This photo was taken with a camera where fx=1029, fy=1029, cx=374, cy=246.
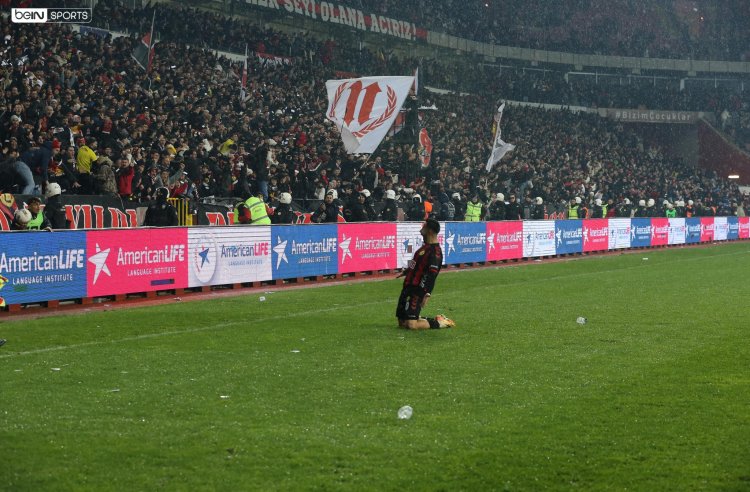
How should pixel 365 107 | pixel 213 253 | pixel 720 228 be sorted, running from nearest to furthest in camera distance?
pixel 213 253
pixel 365 107
pixel 720 228

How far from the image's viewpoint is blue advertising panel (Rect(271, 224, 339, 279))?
22.7 metres

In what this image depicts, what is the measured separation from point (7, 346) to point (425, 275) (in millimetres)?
5316

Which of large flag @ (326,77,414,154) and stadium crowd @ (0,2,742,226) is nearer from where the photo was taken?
stadium crowd @ (0,2,742,226)

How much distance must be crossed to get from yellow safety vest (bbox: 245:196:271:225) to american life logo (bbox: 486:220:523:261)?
1054 centimetres

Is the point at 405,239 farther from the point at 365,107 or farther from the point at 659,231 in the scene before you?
the point at 659,231

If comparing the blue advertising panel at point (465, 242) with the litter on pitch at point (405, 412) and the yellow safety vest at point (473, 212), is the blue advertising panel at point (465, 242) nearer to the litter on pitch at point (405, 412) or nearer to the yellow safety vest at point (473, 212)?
the yellow safety vest at point (473, 212)

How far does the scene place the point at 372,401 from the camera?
8.53 m

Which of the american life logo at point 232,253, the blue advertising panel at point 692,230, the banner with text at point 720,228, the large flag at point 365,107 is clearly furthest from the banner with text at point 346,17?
the american life logo at point 232,253

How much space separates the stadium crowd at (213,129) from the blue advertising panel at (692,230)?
11.3 ft

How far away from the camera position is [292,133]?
33.2 m

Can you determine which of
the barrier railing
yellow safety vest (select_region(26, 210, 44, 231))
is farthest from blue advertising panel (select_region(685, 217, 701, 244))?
yellow safety vest (select_region(26, 210, 44, 231))

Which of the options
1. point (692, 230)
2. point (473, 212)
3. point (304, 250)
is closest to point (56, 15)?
point (304, 250)

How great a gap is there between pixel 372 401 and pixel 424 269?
212 inches

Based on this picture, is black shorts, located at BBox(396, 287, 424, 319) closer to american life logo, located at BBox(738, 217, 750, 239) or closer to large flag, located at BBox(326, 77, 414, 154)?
large flag, located at BBox(326, 77, 414, 154)
